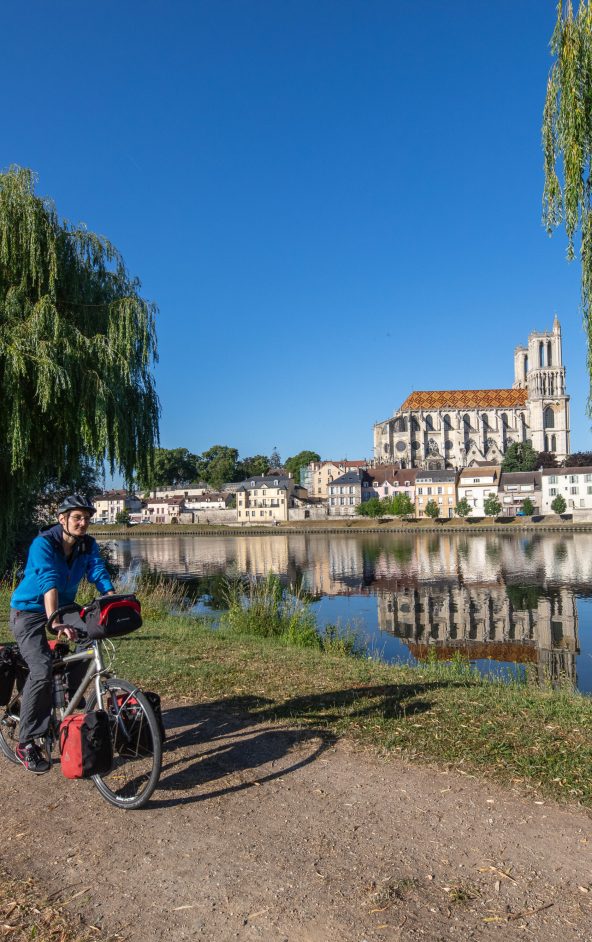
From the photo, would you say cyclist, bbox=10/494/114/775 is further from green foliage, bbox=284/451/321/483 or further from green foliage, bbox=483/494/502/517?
green foliage, bbox=284/451/321/483

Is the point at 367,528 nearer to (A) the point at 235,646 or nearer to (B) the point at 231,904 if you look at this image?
(A) the point at 235,646

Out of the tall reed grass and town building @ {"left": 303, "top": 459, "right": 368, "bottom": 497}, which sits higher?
town building @ {"left": 303, "top": 459, "right": 368, "bottom": 497}

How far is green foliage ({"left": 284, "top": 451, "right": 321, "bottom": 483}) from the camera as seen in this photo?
6344 inches

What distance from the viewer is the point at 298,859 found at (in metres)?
3.68

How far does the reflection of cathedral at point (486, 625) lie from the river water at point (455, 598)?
33mm

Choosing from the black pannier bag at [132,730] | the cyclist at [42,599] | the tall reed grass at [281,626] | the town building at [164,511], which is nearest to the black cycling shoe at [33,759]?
the cyclist at [42,599]

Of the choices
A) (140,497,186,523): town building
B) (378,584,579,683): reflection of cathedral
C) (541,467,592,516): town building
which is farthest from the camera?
(140,497,186,523): town building

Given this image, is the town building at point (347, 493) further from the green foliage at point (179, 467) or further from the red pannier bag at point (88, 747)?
the red pannier bag at point (88, 747)

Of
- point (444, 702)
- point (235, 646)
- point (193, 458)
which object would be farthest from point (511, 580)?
point (193, 458)

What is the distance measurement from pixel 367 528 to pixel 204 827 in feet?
326

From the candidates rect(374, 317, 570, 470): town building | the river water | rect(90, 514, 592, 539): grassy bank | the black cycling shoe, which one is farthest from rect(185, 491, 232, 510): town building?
the black cycling shoe

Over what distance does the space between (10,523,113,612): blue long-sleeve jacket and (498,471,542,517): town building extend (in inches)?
4239

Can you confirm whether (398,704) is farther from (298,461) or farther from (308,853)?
(298,461)

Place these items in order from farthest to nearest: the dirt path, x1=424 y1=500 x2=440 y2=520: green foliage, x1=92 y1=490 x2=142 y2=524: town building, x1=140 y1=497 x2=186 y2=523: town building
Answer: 1. x1=92 y1=490 x2=142 y2=524: town building
2. x1=140 y1=497 x2=186 y2=523: town building
3. x1=424 y1=500 x2=440 y2=520: green foliage
4. the dirt path
